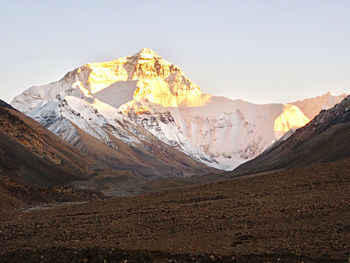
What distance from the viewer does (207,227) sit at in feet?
89.0

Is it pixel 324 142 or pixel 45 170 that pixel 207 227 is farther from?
pixel 45 170

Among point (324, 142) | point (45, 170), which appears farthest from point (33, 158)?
point (324, 142)

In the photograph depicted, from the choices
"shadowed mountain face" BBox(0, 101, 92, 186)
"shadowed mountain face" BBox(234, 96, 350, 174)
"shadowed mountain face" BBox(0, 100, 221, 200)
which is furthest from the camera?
"shadowed mountain face" BBox(0, 101, 92, 186)

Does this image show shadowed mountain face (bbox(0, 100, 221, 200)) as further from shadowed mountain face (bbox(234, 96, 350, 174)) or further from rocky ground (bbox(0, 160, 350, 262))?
shadowed mountain face (bbox(234, 96, 350, 174))

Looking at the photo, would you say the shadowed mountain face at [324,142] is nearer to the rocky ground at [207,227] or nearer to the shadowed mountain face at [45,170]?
the shadowed mountain face at [45,170]

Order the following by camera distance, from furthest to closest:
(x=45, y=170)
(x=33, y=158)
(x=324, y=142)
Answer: (x=33, y=158), (x=45, y=170), (x=324, y=142)

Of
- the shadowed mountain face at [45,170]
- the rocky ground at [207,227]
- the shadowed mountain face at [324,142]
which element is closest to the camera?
the rocky ground at [207,227]

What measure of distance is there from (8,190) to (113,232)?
3020 cm

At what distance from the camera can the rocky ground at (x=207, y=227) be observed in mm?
21375

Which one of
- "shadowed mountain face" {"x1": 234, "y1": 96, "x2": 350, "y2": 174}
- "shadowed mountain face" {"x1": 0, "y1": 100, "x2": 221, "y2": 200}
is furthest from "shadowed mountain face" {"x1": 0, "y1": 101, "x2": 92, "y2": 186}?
"shadowed mountain face" {"x1": 234, "y1": 96, "x2": 350, "y2": 174}

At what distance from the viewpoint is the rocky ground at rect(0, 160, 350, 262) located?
21375 mm

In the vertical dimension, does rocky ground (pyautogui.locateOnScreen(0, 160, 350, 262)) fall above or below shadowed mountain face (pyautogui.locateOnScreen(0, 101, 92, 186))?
below

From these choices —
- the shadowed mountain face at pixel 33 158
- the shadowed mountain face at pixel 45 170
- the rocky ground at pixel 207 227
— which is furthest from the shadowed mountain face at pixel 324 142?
the shadowed mountain face at pixel 33 158

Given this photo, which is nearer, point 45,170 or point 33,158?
point 45,170
